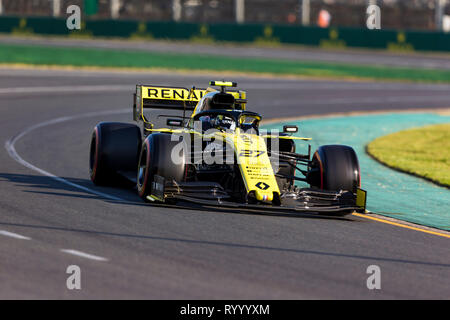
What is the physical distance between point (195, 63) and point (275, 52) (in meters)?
11.2

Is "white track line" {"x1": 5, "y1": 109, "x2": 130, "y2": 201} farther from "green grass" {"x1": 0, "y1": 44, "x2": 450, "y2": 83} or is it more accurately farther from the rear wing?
"green grass" {"x1": 0, "y1": 44, "x2": 450, "y2": 83}

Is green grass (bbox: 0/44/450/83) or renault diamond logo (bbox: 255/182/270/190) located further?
green grass (bbox: 0/44/450/83)

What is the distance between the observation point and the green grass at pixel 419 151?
17.0 meters

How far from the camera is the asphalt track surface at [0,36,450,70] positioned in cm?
5053

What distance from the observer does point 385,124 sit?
26.6 metres

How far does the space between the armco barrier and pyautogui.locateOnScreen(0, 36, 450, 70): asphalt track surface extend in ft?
2.00

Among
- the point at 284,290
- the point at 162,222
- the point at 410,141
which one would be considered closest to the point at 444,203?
the point at 162,222

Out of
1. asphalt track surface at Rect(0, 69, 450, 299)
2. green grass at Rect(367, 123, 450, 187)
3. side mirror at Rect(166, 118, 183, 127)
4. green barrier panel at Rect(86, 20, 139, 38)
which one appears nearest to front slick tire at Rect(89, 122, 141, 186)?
asphalt track surface at Rect(0, 69, 450, 299)

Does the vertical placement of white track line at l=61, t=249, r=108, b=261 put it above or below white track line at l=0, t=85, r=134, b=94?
below

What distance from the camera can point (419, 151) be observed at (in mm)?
19844

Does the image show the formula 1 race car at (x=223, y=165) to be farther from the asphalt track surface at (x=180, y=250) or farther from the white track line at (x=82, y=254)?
the white track line at (x=82, y=254)

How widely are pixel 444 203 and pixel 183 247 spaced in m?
5.91

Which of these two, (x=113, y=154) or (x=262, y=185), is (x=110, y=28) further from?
(x=262, y=185)
